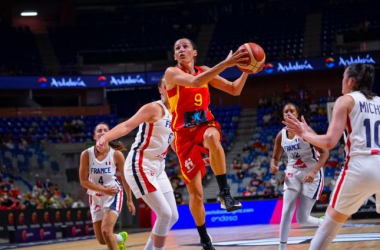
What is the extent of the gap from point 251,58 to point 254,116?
82.2 ft

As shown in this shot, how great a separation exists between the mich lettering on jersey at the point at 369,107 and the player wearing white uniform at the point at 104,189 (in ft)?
14.9

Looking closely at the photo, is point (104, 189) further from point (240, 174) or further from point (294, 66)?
point (294, 66)

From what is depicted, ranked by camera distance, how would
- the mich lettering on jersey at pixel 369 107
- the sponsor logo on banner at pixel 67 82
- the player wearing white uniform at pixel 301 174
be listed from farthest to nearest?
the sponsor logo on banner at pixel 67 82 → the player wearing white uniform at pixel 301 174 → the mich lettering on jersey at pixel 369 107

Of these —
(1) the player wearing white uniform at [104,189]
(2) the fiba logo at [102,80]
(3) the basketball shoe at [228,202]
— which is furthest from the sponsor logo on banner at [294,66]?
(3) the basketball shoe at [228,202]

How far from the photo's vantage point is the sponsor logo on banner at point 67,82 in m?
32.0

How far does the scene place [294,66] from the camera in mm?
30703

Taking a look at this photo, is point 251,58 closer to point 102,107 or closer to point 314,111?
point 314,111

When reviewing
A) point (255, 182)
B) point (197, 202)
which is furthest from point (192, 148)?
point (255, 182)

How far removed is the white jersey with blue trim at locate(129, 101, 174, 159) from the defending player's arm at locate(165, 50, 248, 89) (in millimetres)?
734

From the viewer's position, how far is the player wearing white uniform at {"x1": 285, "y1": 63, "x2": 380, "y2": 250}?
5543 millimetres

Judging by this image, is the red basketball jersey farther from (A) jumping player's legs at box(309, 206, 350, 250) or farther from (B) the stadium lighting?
(B) the stadium lighting

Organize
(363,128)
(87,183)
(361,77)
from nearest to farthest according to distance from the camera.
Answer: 1. (363,128)
2. (361,77)
3. (87,183)

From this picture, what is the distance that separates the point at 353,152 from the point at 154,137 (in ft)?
9.88

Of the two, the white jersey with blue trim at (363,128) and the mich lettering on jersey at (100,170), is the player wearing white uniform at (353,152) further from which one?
the mich lettering on jersey at (100,170)
